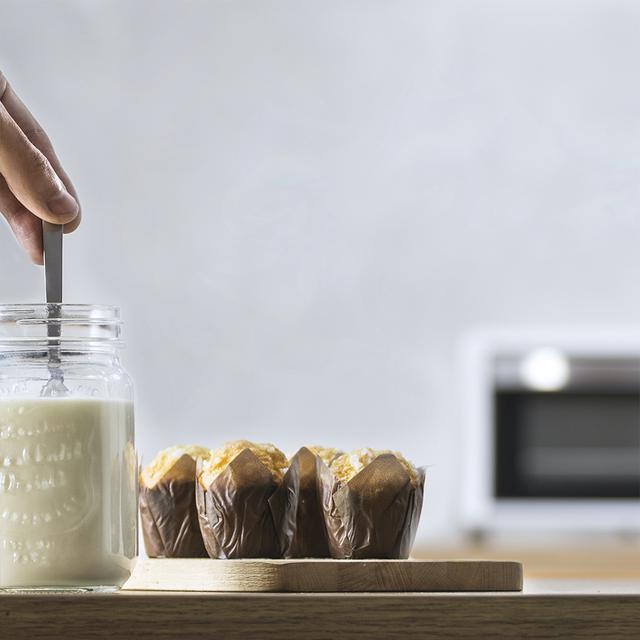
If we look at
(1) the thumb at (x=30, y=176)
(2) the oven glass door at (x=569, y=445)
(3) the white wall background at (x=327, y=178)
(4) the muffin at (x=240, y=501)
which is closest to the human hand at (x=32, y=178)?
(1) the thumb at (x=30, y=176)

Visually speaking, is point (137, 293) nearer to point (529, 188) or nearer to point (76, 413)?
point (529, 188)

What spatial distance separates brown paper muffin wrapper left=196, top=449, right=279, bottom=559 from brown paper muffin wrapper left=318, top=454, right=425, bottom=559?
0.15 feet

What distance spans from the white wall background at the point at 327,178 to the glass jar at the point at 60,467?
2487 mm

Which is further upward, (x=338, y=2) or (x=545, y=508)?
(x=338, y=2)

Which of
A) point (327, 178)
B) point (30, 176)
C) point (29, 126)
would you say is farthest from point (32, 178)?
point (327, 178)

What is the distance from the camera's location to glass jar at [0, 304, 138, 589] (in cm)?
74

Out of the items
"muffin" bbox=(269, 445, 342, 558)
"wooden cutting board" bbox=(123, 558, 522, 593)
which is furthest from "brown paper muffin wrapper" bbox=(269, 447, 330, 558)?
"wooden cutting board" bbox=(123, 558, 522, 593)

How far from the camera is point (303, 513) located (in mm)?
920

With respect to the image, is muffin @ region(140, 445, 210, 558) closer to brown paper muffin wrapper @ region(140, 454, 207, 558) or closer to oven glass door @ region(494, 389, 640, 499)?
brown paper muffin wrapper @ region(140, 454, 207, 558)

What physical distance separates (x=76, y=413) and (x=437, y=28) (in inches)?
111
